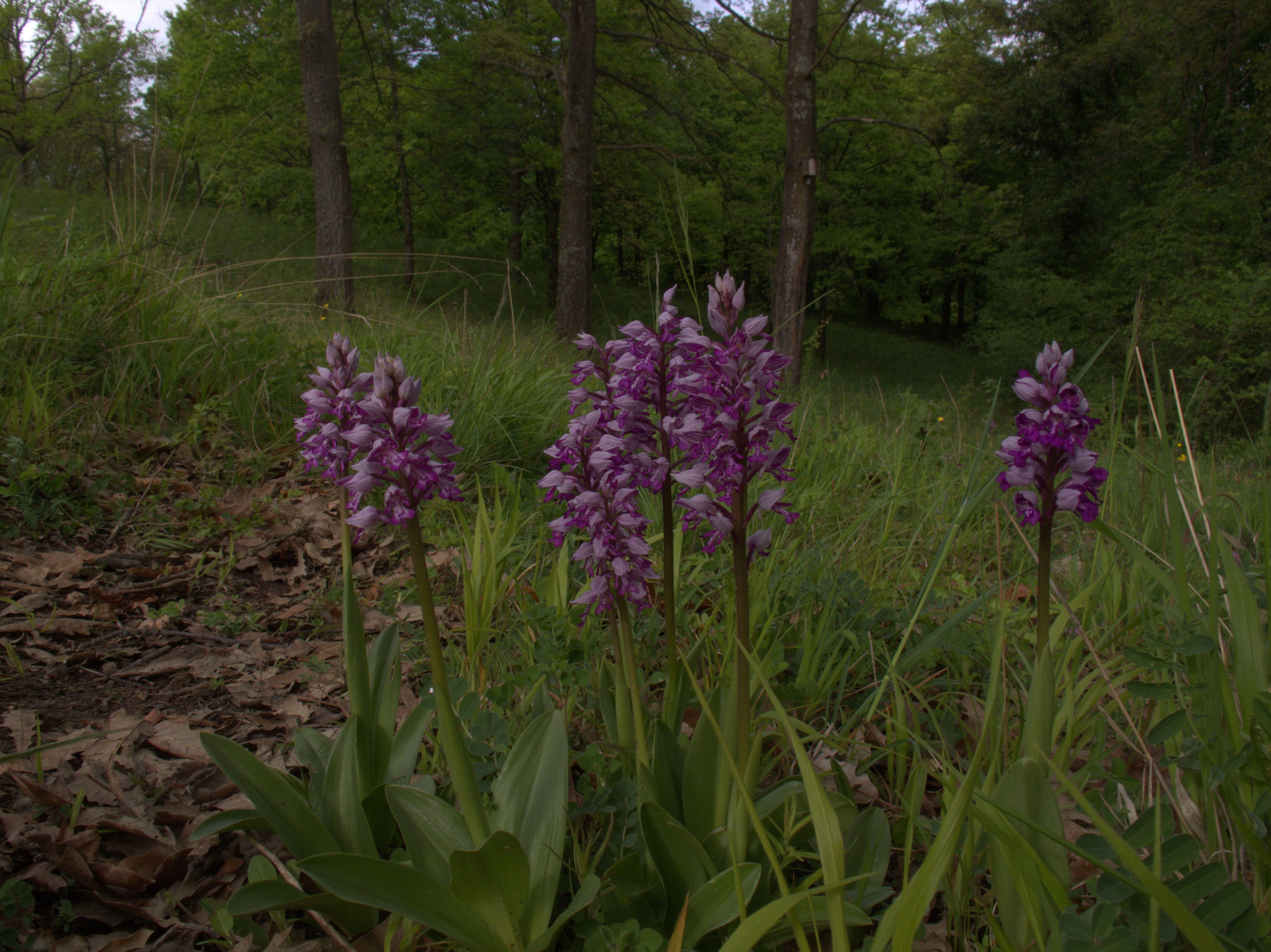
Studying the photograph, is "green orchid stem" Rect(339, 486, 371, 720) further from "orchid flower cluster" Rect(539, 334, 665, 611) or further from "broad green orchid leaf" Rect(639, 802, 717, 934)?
"broad green orchid leaf" Rect(639, 802, 717, 934)

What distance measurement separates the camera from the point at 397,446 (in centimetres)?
125

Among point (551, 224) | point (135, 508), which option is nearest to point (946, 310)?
point (551, 224)

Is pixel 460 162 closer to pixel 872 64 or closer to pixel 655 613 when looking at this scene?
pixel 872 64

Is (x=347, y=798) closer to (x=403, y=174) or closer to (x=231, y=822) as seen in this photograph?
(x=231, y=822)

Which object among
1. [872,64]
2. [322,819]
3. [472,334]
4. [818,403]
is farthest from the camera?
[872,64]

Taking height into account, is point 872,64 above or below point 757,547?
above

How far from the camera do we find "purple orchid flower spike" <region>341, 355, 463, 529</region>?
1232mm

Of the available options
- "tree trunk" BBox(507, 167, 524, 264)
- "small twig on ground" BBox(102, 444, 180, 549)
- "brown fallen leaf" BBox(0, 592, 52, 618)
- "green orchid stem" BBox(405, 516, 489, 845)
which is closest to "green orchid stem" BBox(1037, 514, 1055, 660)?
"green orchid stem" BBox(405, 516, 489, 845)

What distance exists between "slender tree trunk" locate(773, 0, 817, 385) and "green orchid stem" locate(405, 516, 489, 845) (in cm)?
871

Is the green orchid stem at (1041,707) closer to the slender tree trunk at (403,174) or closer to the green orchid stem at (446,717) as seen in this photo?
the green orchid stem at (446,717)

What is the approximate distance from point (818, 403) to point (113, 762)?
700 centimetres

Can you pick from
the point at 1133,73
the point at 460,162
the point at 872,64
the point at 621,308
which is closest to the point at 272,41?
the point at 460,162

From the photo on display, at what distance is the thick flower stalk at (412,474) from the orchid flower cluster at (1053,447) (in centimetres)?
104

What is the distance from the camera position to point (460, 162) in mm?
17906
